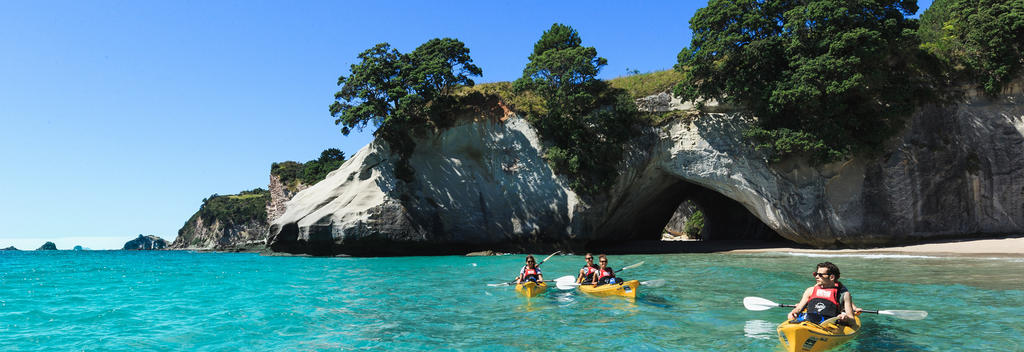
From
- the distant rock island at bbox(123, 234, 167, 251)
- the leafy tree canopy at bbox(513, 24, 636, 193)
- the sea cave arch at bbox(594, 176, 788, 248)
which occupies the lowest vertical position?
the distant rock island at bbox(123, 234, 167, 251)

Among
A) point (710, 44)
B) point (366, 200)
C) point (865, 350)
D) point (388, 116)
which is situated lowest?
point (865, 350)

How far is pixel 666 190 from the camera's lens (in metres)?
39.7

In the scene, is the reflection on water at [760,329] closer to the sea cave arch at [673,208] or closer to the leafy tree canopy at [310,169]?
the sea cave arch at [673,208]

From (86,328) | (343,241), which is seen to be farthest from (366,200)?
(86,328)

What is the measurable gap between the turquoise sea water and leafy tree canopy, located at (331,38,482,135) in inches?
698

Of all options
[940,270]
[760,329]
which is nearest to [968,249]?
[940,270]

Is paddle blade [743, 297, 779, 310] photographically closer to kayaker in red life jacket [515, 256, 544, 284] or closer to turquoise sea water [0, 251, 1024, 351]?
turquoise sea water [0, 251, 1024, 351]

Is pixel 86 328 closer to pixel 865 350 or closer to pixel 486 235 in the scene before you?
pixel 865 350

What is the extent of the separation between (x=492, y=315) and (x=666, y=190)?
101 feet

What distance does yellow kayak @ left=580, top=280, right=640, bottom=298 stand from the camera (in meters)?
13.1

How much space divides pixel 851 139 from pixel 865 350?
23364 mm

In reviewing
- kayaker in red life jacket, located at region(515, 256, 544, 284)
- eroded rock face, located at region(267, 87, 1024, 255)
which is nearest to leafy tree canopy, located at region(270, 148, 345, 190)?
eroded rock face, located at region(267, 87, 1024, 255)

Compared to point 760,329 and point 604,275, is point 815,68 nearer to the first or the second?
point 604,275

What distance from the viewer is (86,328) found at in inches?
427
